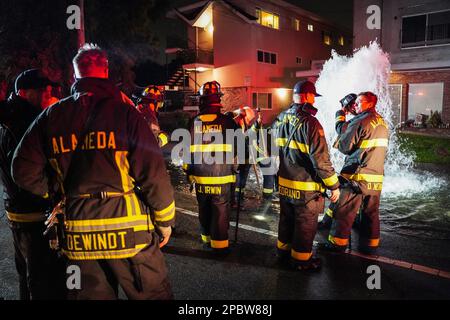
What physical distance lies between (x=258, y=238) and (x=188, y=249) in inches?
43.1

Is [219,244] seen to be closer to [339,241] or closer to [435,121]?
[339,241]

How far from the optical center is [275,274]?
4.48m

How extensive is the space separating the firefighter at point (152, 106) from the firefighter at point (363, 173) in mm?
2592

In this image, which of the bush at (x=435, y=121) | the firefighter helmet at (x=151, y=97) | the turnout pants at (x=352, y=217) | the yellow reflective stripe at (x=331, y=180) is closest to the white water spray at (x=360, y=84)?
the bush at (x=435, y=121)

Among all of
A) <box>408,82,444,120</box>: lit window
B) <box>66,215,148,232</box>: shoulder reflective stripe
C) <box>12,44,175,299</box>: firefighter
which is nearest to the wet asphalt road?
<box>12,44,175,299</box>: firefighter

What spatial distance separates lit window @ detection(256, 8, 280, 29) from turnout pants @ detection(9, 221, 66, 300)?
83.6 feet

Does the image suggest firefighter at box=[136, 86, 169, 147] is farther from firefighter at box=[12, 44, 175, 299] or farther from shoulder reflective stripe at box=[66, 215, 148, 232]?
shoulder reflective stripe at box=[66, 215, 148, 232]

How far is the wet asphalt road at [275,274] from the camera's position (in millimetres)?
4016

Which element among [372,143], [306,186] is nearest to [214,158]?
[306,186]

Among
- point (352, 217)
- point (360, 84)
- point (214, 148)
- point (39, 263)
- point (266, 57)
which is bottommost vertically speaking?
point (352, 217)

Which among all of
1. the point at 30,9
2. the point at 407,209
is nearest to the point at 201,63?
the point at 30,9

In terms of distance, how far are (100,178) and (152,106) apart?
3.62 meters
